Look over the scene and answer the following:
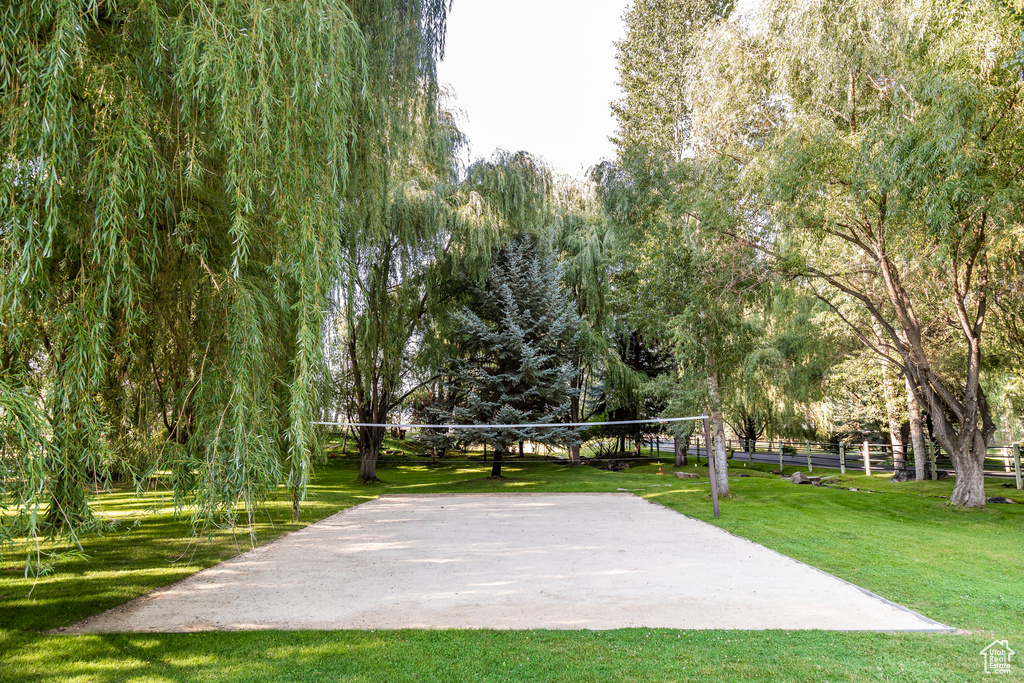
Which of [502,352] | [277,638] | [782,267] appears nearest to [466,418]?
[502,352]

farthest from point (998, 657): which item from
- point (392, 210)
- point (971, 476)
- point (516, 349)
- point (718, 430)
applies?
point (516, 349)

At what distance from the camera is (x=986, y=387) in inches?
465

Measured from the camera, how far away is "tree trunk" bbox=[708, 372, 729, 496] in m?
10.4

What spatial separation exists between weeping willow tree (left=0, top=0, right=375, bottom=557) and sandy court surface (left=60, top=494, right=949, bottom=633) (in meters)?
1.46

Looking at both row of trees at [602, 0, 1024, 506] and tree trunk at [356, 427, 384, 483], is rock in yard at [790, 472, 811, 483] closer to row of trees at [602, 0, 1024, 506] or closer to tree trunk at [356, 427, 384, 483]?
row of trees at [602, 0, 1024, 506]

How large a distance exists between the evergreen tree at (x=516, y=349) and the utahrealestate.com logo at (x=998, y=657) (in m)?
10.5

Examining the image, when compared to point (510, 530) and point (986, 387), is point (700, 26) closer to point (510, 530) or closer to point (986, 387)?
point (986, 387)

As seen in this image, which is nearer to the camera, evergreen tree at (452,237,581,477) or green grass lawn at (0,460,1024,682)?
green grass lawn at (0,460,1024,682)

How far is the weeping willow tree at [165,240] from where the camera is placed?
2803 mm

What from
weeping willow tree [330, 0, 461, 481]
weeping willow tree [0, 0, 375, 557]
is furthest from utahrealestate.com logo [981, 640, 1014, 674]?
weeping willow tree [330, 0, 461, 481]

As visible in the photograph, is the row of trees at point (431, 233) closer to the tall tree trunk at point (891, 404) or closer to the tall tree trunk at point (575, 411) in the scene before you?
the tall tree trunk at point (891, 404)

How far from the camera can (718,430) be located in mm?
10930

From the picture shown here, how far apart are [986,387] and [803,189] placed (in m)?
7.56

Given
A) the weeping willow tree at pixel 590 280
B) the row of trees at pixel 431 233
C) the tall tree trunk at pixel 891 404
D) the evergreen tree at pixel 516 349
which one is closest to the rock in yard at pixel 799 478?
the tall tree trunk at pixel 891 404
